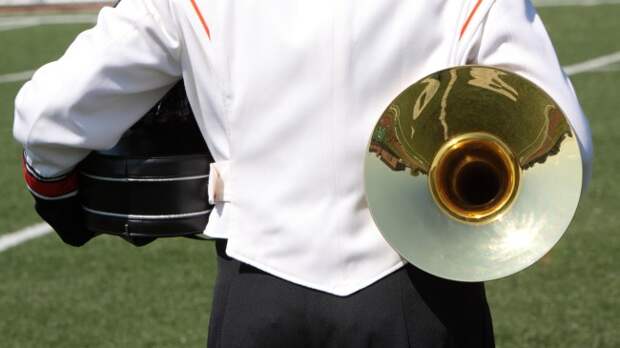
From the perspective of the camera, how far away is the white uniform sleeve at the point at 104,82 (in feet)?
7.50

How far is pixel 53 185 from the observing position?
251 cm

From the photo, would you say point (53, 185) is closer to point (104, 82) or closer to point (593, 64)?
point (104, 82)

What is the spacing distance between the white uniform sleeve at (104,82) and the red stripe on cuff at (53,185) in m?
0.10

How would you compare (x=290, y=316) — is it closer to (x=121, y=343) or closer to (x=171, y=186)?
(x=171, y=186)

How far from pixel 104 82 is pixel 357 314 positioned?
0.60 m

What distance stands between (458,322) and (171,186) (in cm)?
59

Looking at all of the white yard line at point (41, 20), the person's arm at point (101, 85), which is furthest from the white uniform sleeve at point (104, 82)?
the white yard line at point (41, 20)

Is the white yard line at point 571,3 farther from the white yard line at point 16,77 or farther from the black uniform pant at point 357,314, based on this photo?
the black uniform pant at point 357,314

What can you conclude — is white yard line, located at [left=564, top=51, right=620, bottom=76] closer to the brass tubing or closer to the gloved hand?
the gloved hand

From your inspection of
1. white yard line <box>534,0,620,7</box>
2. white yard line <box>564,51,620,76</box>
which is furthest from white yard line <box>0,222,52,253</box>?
white yard line <box>534,0,620,7</box>

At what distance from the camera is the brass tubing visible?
2264 mm

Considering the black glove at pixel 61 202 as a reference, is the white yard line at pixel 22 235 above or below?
below

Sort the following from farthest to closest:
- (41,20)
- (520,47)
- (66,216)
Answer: (41,20) → (66,216) → (520,47)

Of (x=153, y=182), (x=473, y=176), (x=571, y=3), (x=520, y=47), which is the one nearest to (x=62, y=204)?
(x=153, y=182)
